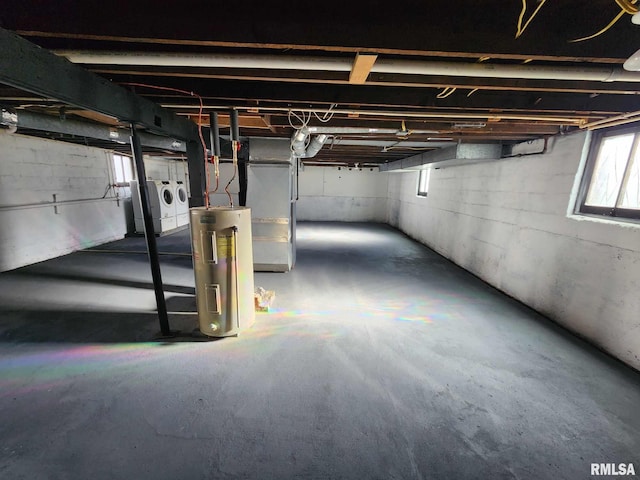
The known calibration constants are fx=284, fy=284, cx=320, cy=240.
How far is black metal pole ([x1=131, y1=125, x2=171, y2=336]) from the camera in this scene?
7.57ft

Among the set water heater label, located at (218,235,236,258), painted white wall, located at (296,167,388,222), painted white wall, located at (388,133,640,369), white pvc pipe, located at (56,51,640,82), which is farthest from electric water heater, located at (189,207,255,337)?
painted white wall, located at (296,167,388,222)

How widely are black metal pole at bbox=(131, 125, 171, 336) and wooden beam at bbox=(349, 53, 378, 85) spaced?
5.67 feet

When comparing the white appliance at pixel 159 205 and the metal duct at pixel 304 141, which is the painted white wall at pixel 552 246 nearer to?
the metal duct at pixel 304 141

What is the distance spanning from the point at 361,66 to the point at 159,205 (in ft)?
22.7

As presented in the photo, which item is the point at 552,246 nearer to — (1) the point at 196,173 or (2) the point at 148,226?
(1) the point at 196,173

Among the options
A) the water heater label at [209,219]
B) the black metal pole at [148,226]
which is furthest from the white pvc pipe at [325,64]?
the water heater label at [209,219]

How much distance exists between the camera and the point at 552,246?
312 centimetres

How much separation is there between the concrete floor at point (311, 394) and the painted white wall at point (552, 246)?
265mm

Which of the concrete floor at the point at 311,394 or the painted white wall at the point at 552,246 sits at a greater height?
the painted white wall at the point at 552,246

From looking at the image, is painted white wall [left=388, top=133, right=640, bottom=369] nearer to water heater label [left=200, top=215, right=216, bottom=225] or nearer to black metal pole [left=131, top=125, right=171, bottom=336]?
water heater label [left=200, top=215, right=216, bottom=225]

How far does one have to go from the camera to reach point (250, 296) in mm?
2709

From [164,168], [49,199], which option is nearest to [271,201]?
[49,199]

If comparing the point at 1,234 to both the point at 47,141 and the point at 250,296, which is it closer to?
the point at 47,141

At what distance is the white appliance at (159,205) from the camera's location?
22.6 ft
